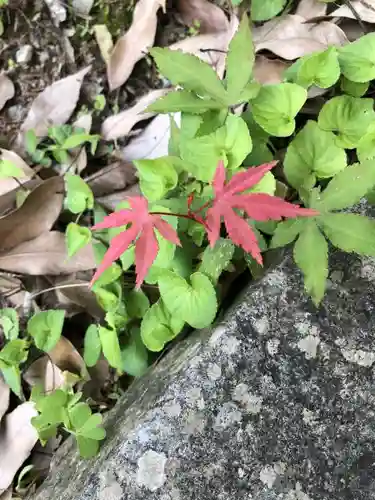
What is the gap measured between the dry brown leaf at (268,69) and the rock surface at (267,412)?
23.0 inches

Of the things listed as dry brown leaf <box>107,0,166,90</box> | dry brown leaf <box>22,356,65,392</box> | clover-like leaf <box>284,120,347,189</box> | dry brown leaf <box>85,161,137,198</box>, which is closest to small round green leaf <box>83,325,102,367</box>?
dry brown leaf <box>22,356,65,392</box>

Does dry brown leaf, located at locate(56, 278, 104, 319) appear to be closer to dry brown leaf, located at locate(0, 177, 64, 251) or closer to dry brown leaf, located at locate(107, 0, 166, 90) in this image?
dry brown leaf, located at locate(0, 177, 64, 251)

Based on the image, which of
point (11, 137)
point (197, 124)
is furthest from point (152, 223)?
point (11, 137)

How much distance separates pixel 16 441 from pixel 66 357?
0.25 meters

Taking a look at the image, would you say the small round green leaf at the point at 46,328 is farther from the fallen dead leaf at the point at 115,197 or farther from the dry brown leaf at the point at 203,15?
the dry brown leaf at the point at 203,15

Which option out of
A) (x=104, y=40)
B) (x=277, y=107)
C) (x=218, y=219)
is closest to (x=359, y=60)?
(x=277, y=107)

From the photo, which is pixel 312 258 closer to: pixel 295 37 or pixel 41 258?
pixel 295 37

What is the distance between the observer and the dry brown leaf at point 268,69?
1.59m

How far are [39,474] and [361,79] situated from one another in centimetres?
126

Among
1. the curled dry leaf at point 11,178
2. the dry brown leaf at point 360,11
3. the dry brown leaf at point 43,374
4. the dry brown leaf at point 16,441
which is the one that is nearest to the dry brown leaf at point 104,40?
the curled dry leaf at point 11,178

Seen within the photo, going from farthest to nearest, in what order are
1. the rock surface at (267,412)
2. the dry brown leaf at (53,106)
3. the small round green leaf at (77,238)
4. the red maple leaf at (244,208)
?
the dry brown leaf at (53,106)
the small round green leaf at (77,238)
the rock surface at (267,412)
the red maple leaf at (244,208)

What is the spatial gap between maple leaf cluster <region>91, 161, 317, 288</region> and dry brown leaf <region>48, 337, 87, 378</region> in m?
0.67

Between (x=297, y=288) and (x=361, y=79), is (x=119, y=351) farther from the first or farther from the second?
(x=361, y=79)

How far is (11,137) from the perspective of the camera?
1.83m
